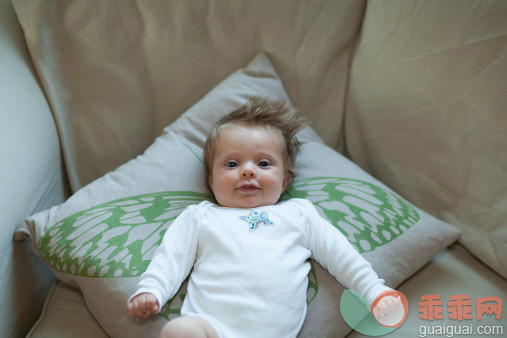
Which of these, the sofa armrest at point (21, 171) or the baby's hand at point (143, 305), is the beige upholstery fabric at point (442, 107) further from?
the sofa armrest at point (21, 171)

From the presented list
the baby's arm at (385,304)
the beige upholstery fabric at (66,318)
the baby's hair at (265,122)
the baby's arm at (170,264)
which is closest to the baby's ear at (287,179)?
the baby's hair at (265,122)

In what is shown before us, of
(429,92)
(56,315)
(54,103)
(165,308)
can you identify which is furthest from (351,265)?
(54,103)

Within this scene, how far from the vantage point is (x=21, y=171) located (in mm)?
977

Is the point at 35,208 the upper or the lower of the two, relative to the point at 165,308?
upper

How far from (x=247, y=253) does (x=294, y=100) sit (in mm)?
648

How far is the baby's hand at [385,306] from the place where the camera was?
2.83 feet

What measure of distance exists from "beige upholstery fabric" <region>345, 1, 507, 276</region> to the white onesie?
386mm

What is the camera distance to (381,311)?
2.85ft

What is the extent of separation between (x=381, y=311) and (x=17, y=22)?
1.29 metres

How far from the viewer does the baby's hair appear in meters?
1.08

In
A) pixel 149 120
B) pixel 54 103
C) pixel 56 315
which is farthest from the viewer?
pixel 149 120

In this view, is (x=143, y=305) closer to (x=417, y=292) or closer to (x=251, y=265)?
(x=251, y=265)

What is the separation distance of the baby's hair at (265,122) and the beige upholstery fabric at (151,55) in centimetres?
22

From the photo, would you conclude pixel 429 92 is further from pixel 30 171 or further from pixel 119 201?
pixel 30 171
